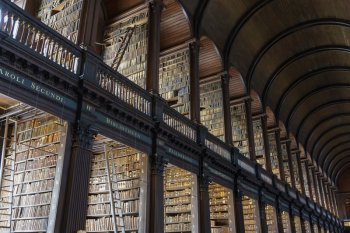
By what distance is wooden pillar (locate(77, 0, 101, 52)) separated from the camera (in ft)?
19.7

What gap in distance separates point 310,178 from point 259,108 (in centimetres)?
982

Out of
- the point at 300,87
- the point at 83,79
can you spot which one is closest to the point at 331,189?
the point at 300,87

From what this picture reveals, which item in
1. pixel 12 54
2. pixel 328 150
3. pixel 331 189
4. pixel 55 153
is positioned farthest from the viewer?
pixel 331 189

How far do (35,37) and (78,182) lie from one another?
7.34 feet

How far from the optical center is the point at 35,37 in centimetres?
513

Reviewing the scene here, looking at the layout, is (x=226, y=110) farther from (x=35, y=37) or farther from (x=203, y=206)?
(x=35, y=37)

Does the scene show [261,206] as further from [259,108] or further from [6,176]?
[6,176]

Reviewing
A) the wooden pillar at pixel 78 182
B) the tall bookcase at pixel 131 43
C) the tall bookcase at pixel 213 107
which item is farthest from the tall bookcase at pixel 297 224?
the wooden pillar at pixel 78 182

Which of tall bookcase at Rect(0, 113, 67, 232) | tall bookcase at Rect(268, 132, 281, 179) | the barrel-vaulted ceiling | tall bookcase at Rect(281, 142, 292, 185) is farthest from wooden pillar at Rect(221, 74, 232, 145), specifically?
tall bookcase at Rect(281, 142, 292, 185)

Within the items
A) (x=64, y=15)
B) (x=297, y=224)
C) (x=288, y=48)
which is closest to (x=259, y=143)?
(x=288, y=48)

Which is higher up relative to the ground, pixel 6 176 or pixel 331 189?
pixel 331 189

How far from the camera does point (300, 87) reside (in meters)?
17.7

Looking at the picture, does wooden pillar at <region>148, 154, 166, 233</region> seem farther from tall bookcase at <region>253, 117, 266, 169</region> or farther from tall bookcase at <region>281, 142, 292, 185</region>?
tall bookcase at <region>281, 142, 292, 185</region>

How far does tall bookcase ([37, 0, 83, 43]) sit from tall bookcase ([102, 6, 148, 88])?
1.65 meters
